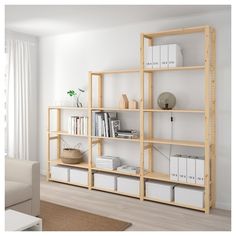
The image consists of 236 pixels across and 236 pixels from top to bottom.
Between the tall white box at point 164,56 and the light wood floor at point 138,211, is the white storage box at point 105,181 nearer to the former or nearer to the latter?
the light wood floor at point 138,211

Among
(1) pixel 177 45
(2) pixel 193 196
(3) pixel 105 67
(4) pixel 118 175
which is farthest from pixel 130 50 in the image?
(2) pixel 193 196

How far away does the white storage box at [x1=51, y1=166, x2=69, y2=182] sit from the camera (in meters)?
4.90

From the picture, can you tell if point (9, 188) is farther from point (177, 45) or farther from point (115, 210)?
point (177, 45)

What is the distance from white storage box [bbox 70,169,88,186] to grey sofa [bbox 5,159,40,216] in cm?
122

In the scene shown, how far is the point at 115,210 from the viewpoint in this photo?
3.79 metres

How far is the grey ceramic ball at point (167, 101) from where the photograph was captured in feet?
13.3

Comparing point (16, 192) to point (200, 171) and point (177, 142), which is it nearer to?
point (177, 142)

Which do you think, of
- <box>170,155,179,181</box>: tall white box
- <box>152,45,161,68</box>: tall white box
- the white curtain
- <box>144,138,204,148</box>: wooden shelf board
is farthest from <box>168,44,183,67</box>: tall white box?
the white curtain

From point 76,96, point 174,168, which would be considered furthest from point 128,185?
point 76,96

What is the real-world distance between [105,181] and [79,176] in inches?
18.8

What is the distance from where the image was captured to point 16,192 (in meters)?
3.28

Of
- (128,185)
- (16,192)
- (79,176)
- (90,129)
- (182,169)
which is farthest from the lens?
(79,176)

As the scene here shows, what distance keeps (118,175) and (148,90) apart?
4.26 feet

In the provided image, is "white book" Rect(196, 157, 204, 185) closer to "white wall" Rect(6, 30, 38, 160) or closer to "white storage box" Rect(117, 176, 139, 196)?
"white storage box" Rect(117, 176, 139, 196)
